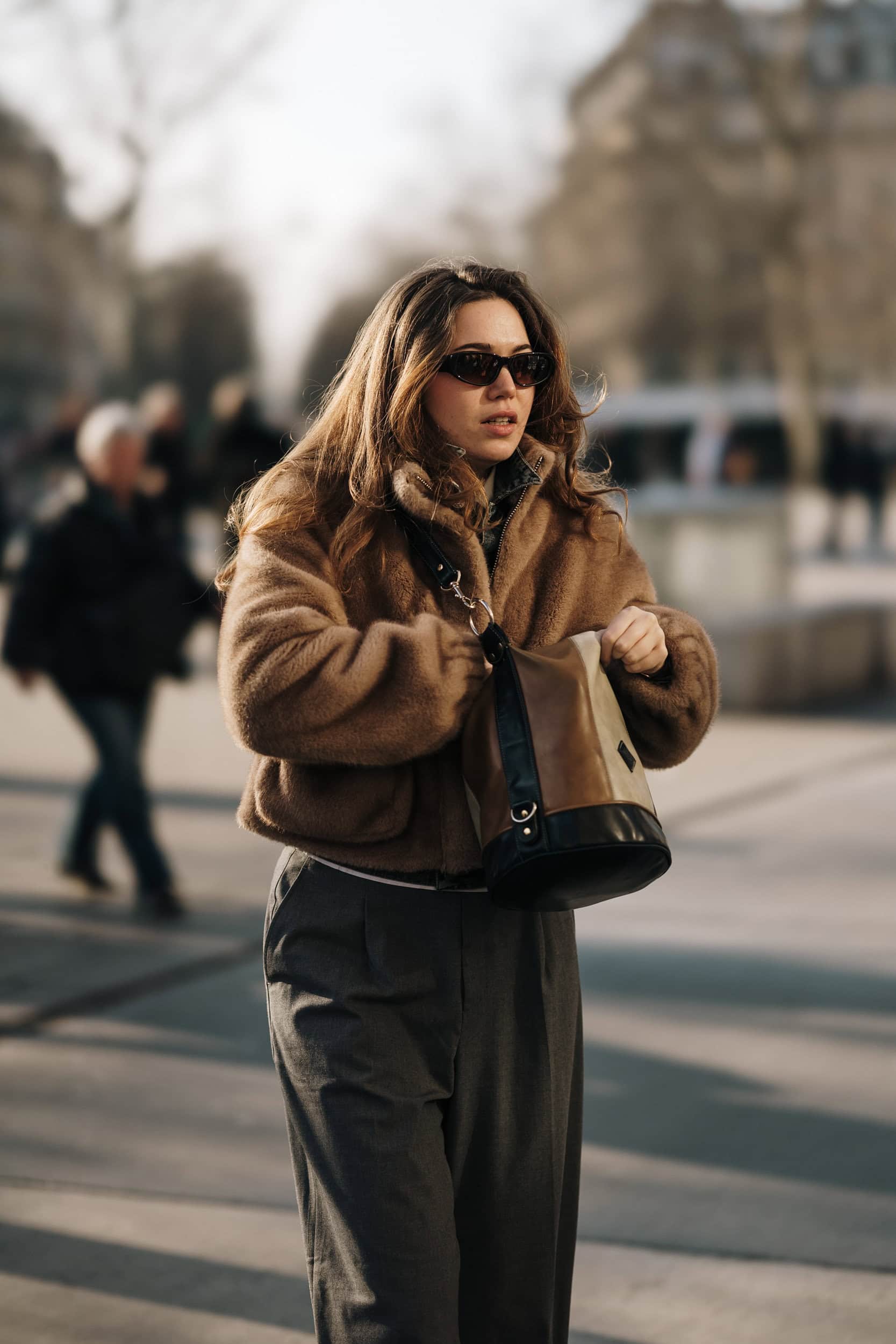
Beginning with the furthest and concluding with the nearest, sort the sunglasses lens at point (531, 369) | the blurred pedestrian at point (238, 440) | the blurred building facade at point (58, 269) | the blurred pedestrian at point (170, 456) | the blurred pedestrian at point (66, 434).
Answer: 1. the blurred building facade at point (58, 269)
2. the blurred pedestrian at point (66, 434)
3. the blurred pedestrian at point (170, 456)
4. the blurred pedestrian at point (238, 440)
5. the sunglasses lens at point (531, 369)

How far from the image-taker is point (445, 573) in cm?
254

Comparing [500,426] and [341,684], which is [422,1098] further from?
[500,426]

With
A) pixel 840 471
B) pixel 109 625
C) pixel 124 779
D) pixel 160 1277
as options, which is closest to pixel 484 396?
pixel 160 1277

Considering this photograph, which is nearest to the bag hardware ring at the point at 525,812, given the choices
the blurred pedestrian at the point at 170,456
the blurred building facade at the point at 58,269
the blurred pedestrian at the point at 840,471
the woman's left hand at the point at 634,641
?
the woman's left hand at the point at 634,641

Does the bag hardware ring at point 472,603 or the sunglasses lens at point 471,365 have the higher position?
the sunglasses lens at point 471,365

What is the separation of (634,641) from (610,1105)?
2.34 metres

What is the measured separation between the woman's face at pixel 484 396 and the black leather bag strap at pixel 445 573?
132 millimetres

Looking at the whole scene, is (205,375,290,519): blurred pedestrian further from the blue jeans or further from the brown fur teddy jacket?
the brown fur teddy jacket

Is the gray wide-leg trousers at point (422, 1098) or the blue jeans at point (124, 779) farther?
the blue jeans at point (124, 779)

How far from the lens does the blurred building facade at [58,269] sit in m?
25.4

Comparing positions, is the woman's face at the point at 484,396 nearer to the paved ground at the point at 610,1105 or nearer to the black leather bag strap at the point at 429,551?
the black leather bag strap at the point at 429,551

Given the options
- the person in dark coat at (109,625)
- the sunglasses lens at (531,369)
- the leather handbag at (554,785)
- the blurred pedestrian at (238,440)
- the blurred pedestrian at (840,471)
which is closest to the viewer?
the leather handbag at (554,785)

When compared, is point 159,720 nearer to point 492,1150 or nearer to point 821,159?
point 492,1150

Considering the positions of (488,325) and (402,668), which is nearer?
(402,668)
